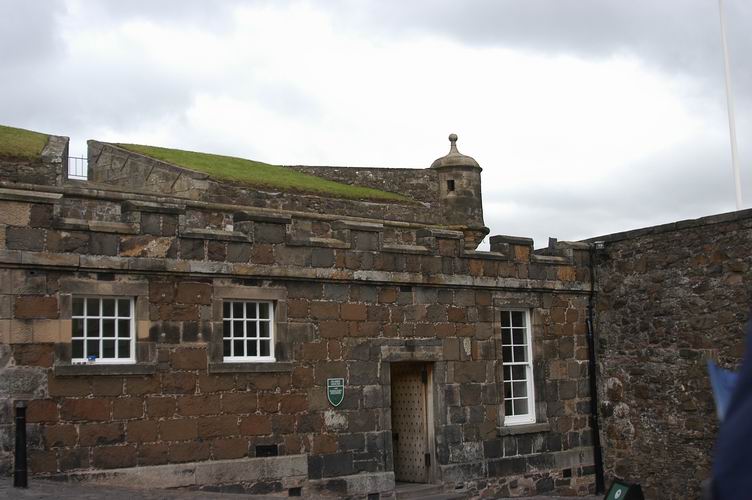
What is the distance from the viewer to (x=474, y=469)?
16094 mm

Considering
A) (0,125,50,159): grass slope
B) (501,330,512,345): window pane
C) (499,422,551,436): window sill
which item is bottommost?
(499,422,551,436): window sill

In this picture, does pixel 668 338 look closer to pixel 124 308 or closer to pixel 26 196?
pixel 124 308

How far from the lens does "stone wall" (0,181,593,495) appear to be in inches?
470

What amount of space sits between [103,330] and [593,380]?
959 centimetres

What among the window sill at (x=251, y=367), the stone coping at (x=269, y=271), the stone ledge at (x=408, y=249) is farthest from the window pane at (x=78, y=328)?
the stone ledge at (x=408, y=249)

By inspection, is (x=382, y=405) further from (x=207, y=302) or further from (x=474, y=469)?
(x=207, y=302)

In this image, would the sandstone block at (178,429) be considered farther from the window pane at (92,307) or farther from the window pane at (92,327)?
the window pane at (92,307)

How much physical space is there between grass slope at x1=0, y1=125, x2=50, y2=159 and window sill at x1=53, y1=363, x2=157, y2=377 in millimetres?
8122

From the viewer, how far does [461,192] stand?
26.8 metres

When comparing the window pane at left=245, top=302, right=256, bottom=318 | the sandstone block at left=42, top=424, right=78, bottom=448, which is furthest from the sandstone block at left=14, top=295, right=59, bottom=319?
the window pane at left=245, top=302, right=256, bottom=318

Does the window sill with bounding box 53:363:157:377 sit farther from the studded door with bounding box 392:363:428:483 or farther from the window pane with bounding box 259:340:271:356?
the studded door with bounding box 392:363:428:483

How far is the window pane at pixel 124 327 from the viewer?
12711mm

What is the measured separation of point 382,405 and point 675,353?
537cm

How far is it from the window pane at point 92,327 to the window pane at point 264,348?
99.4 inches
